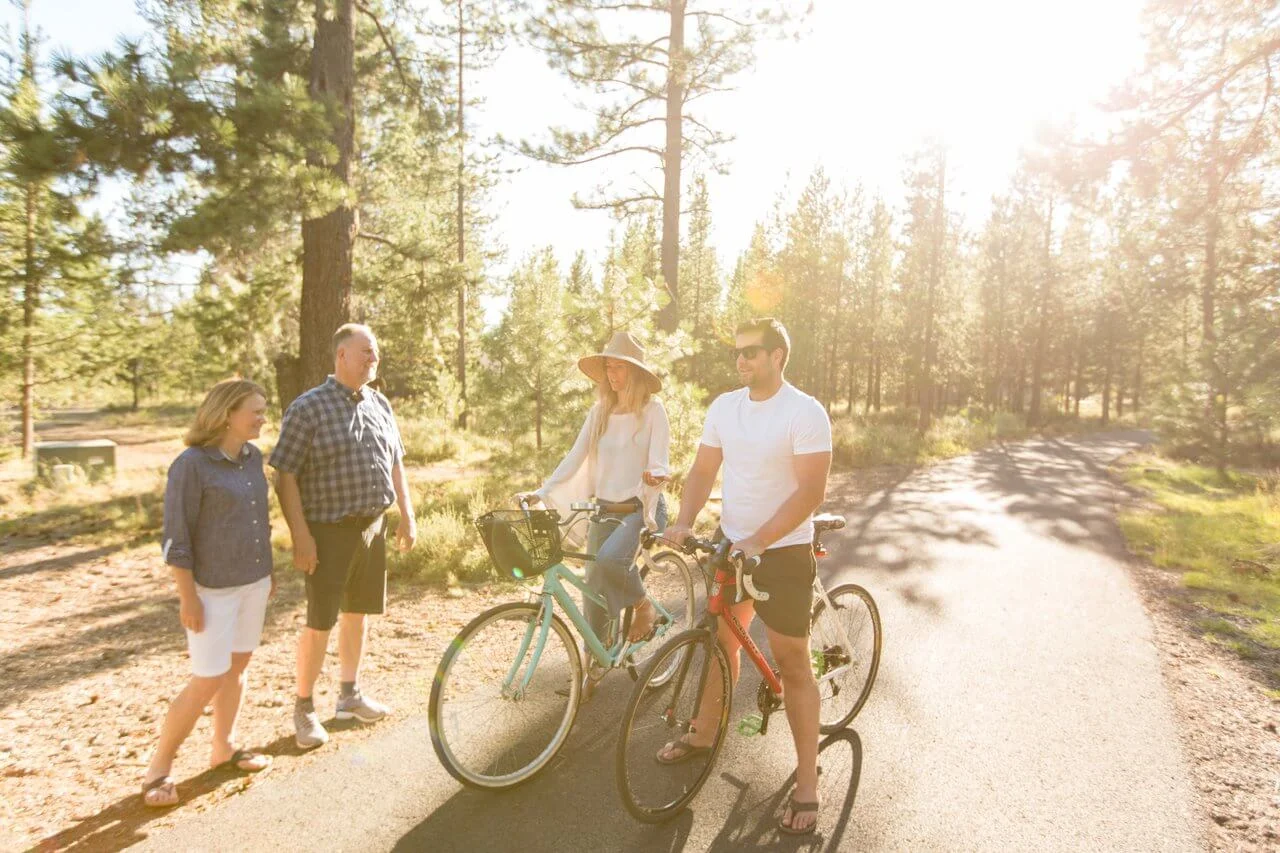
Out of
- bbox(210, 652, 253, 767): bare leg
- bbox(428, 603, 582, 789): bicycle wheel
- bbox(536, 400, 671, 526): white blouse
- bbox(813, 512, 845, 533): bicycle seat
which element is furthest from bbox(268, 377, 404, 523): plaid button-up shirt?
bbox(813, 512, 845, 533): bicycle seat

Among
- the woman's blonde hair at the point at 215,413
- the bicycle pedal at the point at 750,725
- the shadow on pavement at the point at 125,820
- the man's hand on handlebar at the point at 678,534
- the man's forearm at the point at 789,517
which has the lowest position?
the shadow on pavement at the point at 125,820

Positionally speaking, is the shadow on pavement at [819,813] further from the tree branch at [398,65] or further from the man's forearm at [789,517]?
the tree branch at [398,65]

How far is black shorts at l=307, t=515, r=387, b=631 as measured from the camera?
402 centimetres

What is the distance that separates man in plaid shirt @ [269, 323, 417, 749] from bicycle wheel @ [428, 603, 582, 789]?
42.3 inches

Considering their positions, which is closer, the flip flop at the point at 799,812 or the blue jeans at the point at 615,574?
the flip flop at the point at 799,812

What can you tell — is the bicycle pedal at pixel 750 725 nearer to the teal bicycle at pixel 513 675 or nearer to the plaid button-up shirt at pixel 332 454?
the teal bicycle at pixel 513 675

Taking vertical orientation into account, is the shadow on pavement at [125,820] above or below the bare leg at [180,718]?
below

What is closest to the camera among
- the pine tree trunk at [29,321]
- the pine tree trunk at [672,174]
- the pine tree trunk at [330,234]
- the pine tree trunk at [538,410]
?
the pine tree trunk at [29,321]

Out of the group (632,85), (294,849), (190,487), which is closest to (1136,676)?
(294,849)

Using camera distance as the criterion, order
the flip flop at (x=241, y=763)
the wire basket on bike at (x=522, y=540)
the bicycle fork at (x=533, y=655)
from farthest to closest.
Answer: the flip flop at (x=241, y=763) < the bicycle fork at (x=533, y=655) < the wire basket on bike at (x=522, y=540)

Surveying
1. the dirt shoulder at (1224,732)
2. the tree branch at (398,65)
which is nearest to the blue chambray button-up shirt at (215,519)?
the dirt shoulder at (1224,732)

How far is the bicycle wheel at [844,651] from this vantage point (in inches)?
164

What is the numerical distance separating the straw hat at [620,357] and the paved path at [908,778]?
85.7 inches

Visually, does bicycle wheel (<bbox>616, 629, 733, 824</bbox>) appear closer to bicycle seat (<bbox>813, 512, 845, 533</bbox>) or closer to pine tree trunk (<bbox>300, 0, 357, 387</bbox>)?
bicycle seat (<bbox>813, 512, 845, 533</bbox>)
